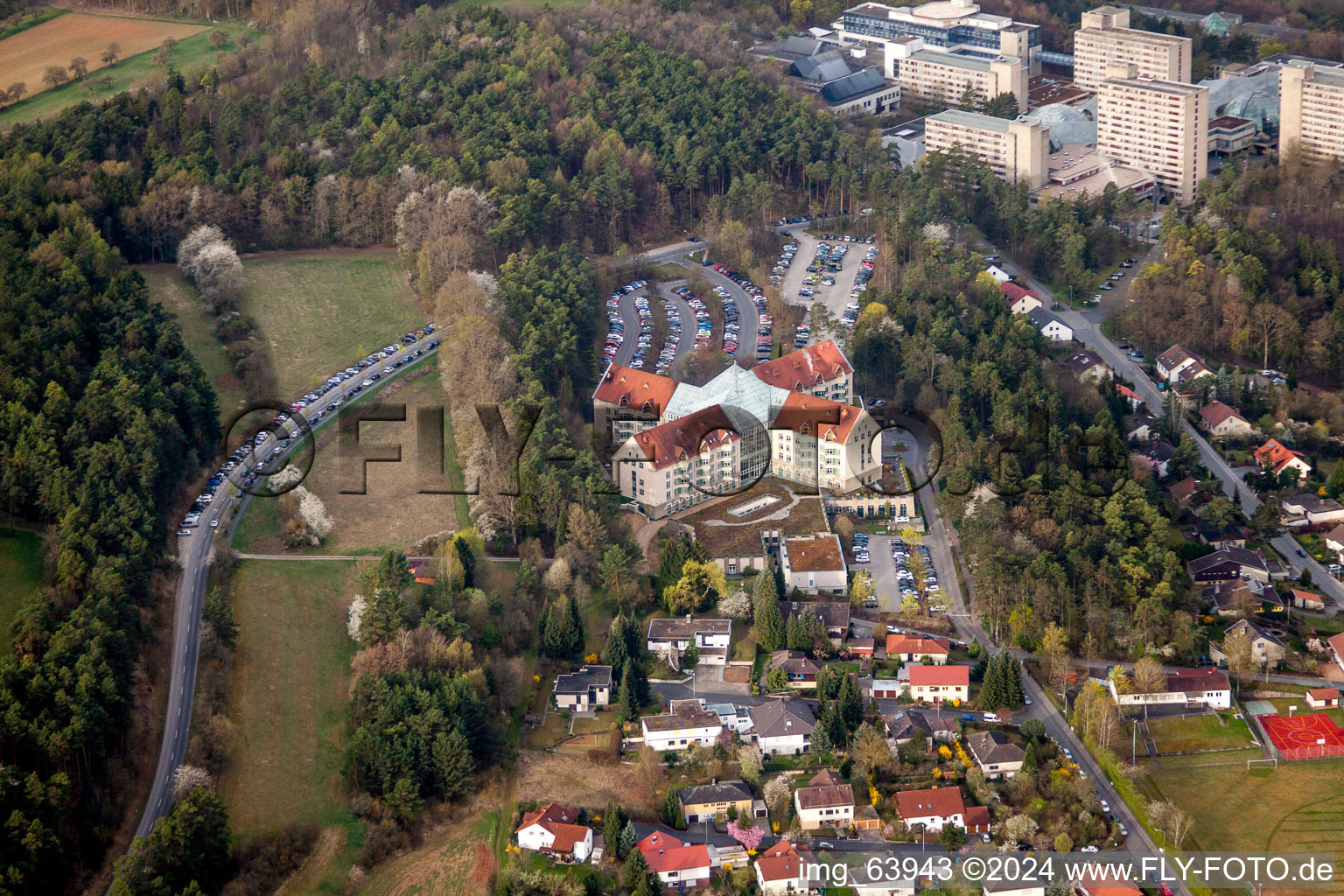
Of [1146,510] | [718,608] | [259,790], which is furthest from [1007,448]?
[259,790]

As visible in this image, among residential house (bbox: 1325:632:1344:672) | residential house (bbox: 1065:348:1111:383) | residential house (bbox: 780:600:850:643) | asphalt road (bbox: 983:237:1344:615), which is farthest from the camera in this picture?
residential house (bbox: 1065:348:1111:383)

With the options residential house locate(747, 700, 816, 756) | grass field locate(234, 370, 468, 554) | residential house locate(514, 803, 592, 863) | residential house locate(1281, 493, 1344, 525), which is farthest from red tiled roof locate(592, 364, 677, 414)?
residential house locate(1281, 493, 1344, 525)

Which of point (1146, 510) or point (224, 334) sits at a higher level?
point (224, 334)

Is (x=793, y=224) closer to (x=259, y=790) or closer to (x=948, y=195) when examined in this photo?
(x=948, y=195)

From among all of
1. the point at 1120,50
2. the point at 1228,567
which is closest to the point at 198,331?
the point at 1228,567

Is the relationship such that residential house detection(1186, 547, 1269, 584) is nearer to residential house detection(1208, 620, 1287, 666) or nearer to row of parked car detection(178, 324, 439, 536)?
residential house detection(1208, 620, 1287, 666)

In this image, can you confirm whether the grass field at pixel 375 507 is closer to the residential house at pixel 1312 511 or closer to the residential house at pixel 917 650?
the residential house at pixel 917 650
